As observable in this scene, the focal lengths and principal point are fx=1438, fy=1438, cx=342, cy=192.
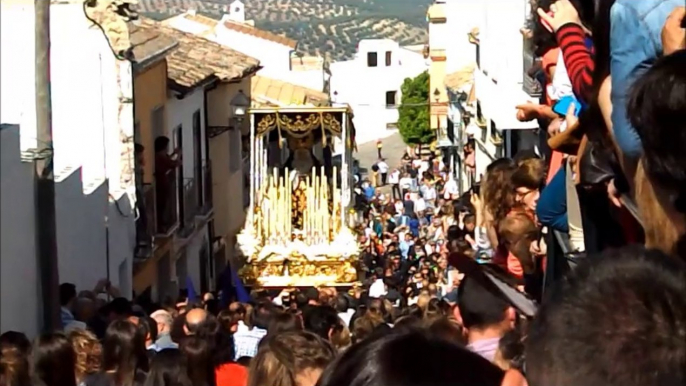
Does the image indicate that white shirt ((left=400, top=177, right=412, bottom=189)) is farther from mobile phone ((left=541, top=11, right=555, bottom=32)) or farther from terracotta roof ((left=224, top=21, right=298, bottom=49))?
mobile phone ((left=541, top=11, right=555, bottom=32))

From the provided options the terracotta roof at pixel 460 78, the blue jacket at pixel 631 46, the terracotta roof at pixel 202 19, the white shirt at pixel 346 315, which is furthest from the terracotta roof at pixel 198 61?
the blue jacket at pixel 631 46

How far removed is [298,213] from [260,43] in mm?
18527

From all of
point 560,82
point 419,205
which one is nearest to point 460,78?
point 419,205

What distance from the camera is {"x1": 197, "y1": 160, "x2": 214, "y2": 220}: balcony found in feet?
77.2

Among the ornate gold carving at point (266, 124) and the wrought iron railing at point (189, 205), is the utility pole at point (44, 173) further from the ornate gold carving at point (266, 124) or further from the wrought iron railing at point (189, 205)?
the wrought iron railing at point (189, 205)

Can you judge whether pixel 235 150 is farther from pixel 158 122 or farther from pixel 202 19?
pixel 202 19

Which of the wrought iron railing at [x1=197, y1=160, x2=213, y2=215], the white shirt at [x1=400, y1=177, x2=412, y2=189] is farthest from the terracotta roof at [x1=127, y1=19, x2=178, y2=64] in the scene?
the white shirt at [x1=400, y1=177, x2=412, y2=189]

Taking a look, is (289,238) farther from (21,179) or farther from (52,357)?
(52,357)

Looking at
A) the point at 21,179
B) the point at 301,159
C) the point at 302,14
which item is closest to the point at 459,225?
the point at 302,14

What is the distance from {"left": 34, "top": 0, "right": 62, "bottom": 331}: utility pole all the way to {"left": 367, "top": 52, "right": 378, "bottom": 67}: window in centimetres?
5106

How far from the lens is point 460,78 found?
34.5 m

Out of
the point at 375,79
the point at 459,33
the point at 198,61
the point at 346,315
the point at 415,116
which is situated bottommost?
the point at 346,315

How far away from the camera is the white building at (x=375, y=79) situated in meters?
60.8

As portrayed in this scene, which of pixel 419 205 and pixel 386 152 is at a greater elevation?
pixel 386 152
